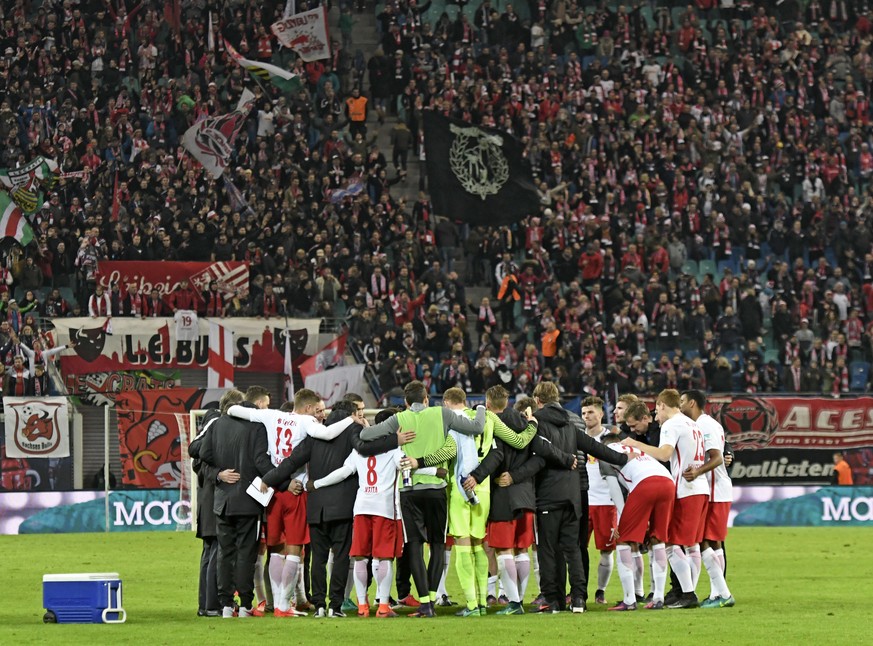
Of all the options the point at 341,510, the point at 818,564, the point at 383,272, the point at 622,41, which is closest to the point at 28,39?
the point at 383,272

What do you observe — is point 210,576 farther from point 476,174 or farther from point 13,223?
point 476,174

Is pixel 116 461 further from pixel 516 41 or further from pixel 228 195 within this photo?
pixel 516 41

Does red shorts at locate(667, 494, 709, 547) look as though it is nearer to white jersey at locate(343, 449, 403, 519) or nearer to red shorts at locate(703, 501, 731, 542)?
red shorts at locate(703, 501, 731, 542)

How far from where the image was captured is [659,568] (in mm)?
17531

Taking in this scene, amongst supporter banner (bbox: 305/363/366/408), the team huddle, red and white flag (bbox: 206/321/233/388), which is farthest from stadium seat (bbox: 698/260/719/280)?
the team huddle

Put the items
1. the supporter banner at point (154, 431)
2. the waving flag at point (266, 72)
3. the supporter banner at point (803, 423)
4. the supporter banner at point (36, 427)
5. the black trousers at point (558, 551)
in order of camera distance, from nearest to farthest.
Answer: the black trousers at point (558, 551) → the supporter banner at point (36, 427) → the supporter banner at point (154, 431) → the supporter banner at point (803, 423) → the waving flag at point (266, 72)

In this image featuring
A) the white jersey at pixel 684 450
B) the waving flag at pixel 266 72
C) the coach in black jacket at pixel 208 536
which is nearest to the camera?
the coach in black jacket at pixel 208 536

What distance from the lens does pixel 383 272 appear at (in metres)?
39.2

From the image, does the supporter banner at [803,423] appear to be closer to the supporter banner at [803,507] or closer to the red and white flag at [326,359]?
the supporter banner at [803,507]

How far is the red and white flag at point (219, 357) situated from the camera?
1437 inches

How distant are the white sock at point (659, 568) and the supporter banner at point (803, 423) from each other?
60.2ft

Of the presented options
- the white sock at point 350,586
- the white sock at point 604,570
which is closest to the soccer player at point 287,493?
the white sock at point 350,586

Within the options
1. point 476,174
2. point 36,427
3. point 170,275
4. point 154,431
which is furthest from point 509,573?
point 476,174

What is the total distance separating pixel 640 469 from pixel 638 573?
139 cm
